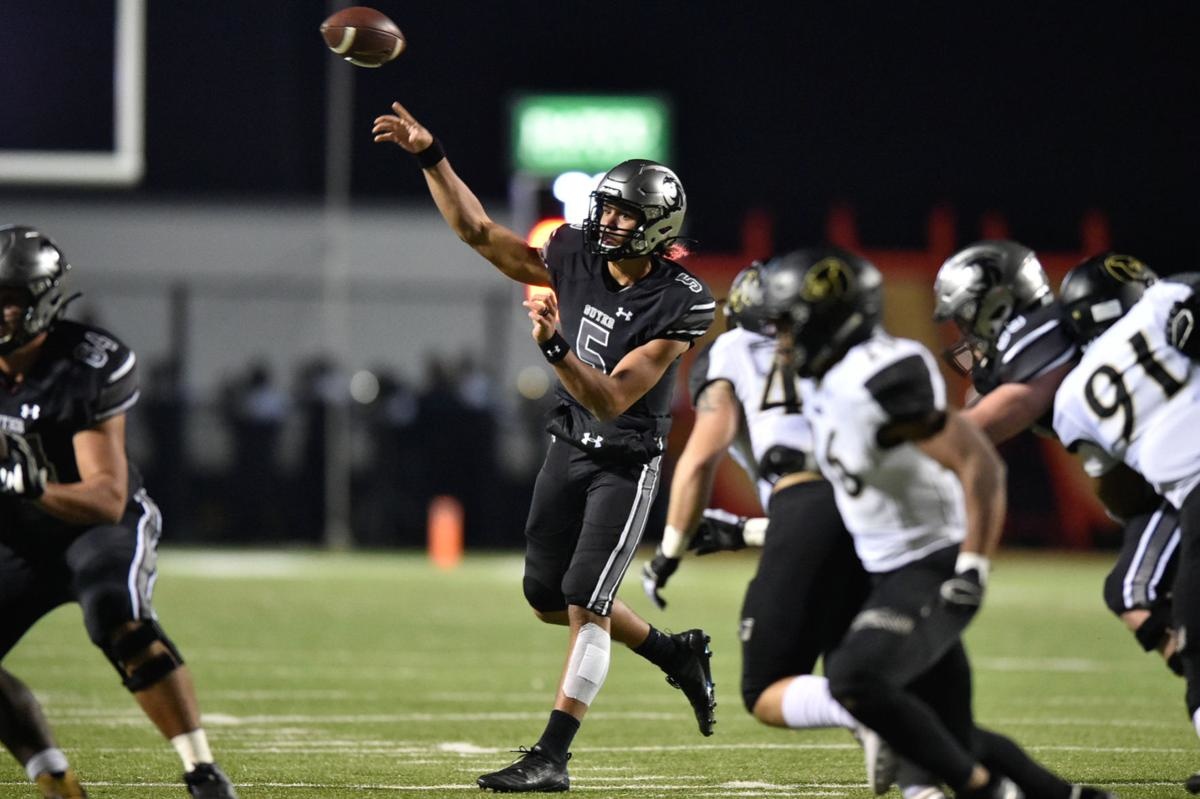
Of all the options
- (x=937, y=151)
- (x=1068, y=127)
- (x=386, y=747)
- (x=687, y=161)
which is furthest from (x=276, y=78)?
(x=386, y=747)

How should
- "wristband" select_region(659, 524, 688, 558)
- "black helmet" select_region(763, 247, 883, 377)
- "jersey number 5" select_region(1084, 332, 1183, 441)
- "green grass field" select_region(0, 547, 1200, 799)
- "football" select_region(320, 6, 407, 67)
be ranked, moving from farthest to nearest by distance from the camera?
"football" select_region(320, 6, 407, 67) → "wristband" select_region(659, 524, 688, 558) → "green grass field" select_region(0, 547, 1200, 799) → "jersey number 5" select_region(1084, 332, 1183, 441) → "black helmet" select_region(763, 247, 883, 377)

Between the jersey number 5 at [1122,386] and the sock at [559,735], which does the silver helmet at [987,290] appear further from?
the sock at [559,735]

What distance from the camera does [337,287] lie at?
19391 millimetres

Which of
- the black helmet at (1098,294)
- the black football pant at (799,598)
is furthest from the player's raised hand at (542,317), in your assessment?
the black helmet at (1098,294)

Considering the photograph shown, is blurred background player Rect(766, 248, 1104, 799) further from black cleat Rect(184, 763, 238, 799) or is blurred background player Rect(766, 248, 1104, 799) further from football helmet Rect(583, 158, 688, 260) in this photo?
Result: black cleat Rect(184, 763, 238, 799)

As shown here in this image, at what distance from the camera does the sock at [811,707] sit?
481 centimetres

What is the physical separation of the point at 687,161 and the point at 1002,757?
1919 centimetres

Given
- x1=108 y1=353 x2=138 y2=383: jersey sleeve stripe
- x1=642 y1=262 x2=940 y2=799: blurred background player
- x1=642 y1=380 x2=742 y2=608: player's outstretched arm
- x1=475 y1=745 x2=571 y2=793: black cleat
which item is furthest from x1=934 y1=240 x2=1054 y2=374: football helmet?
x1=108 y1=353 x2=138 y2=383: jersey sleeve stripe

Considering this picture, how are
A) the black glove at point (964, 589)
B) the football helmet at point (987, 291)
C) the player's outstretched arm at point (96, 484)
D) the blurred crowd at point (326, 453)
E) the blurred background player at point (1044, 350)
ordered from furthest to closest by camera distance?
the blurred crowd at point (326, 453) < the football helmet at point (987, 291) < the blurred background player at point (1044, 350) < the player's outstretched arm at point (96, 484) < the black glove at point (964, 589)

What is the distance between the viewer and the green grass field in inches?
234

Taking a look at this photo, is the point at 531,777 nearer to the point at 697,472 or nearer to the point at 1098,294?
the point at 697,472

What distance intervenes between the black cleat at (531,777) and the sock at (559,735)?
0.02 metres

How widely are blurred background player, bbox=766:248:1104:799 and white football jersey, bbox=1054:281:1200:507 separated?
740 millimetres

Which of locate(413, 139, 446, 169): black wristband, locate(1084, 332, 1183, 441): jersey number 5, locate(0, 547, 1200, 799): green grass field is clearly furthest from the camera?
locate(413, 139, 446, 169): black wristband
